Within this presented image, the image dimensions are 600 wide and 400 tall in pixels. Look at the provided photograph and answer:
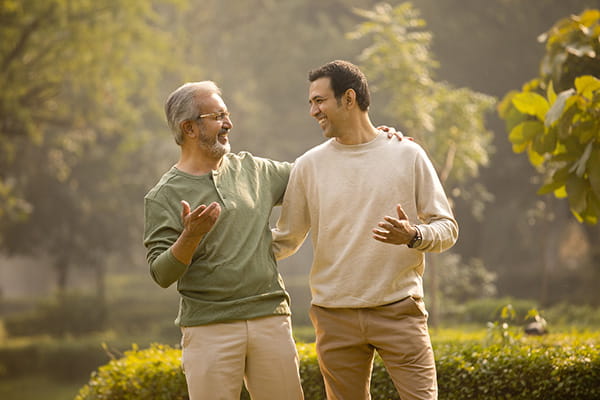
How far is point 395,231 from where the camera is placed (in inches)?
138

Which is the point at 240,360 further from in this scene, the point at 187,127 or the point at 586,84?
the point at 586,84

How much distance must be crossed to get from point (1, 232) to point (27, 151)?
282 cm

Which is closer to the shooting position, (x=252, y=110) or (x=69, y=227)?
(x=69, y=227)

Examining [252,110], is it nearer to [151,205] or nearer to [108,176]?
[108,176]

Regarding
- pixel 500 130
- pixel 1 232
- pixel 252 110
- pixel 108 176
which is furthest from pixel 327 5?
pixel 1 232

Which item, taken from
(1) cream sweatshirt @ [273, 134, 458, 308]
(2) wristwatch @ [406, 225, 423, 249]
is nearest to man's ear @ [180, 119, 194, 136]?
(1) cream sweatshirt @ [273, 134, 458, 308]

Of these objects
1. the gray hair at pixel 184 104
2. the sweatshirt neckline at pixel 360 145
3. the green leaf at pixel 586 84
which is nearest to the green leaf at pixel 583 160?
the green leaf at pixel 586 84

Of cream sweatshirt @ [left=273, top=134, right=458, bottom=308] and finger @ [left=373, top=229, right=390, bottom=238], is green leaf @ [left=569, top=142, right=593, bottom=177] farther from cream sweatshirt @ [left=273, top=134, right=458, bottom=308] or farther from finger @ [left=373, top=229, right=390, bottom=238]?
finger @ [left=373, top=229, right=390, bottom=238]

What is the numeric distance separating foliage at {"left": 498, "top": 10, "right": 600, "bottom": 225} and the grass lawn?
414 inches

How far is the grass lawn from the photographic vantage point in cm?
1400

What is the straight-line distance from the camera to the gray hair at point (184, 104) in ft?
12.9

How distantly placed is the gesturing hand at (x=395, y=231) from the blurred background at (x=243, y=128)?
27.5 ft

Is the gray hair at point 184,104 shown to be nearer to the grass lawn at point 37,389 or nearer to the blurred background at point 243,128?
the blurred background at point 243,128

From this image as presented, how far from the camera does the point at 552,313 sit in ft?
48.3
